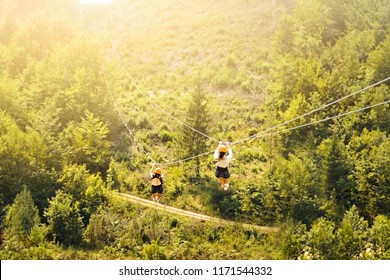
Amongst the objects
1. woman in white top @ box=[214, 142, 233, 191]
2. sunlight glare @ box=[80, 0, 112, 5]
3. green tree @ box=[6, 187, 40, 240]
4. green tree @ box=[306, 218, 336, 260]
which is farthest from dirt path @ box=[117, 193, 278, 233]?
sunlight glare @ box=[80, 0, 112, 5]

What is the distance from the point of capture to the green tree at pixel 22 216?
34469mm

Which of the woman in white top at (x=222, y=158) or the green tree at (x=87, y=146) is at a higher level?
the woman in white top at (x=222, y=158)

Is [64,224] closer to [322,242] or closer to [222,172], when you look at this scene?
[222,172]

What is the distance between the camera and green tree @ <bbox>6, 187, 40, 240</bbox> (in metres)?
34.5

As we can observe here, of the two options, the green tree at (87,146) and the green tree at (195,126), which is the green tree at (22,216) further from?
the green tree at (195,126)

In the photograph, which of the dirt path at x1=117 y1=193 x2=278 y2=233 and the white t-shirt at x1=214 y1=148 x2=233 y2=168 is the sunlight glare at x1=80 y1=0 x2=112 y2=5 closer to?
the dirt path at x1=117 y1=193 x2=278 y2=233

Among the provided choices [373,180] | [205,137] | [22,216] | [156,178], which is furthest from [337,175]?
[22,216]

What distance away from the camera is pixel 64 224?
119ft

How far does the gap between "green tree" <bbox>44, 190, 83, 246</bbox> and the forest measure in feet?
0.29

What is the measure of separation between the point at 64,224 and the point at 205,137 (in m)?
14.5

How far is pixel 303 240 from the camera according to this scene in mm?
34219

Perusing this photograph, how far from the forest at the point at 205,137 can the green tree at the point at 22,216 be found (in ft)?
0.33

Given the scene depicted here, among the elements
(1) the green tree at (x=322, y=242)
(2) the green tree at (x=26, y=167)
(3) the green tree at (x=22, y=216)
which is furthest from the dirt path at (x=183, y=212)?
(3) the green tree at (x=22, y=216)

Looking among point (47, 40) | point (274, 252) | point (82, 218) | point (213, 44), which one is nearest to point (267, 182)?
point (274, 252)
